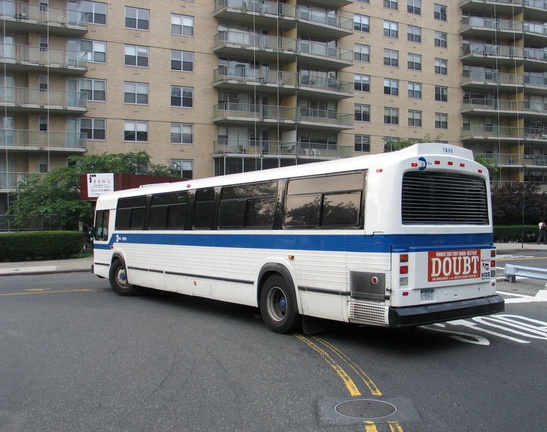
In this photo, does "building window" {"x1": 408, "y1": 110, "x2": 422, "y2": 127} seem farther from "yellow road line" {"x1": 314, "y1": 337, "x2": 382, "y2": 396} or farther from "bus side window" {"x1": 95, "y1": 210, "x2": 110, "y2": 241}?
"yellow road line" {"x1": 314, "y1": 337, "x2": 382, "y2": 396}

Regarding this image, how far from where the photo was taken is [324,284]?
7.55 metres

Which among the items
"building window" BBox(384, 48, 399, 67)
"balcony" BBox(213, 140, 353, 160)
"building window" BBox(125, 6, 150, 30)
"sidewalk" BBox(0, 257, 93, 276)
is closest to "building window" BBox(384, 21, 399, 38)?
"building window" BBox(384, 48, 399, 67)

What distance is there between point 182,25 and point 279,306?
3360 cm

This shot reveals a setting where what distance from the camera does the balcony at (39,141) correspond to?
109 feet

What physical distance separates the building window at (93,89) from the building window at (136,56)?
7.75 ft

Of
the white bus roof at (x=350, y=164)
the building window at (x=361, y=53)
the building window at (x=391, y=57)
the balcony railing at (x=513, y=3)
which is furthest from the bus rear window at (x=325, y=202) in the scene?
the balcony railing at (x=513, y=3)

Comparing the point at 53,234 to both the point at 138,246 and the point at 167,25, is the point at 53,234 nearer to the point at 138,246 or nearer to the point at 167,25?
the point at 138,246

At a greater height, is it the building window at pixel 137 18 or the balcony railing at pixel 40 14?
the building window at pixel 137 18

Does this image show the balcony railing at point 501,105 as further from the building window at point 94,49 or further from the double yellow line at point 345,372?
the double yellow line at point 345,372

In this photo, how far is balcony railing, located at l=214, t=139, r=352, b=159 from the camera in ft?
127

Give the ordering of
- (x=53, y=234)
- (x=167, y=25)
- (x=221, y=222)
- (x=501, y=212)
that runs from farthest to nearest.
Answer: (x=501, y=212) → (x=167, y=25) → (x=53, y=234) → (x=221, y=222)

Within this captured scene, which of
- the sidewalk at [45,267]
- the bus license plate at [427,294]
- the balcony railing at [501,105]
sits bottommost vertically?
the sidewalk at [45,267]

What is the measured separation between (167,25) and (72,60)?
23.8 ft

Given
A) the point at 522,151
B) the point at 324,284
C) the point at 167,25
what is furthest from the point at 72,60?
the point at 522,151
